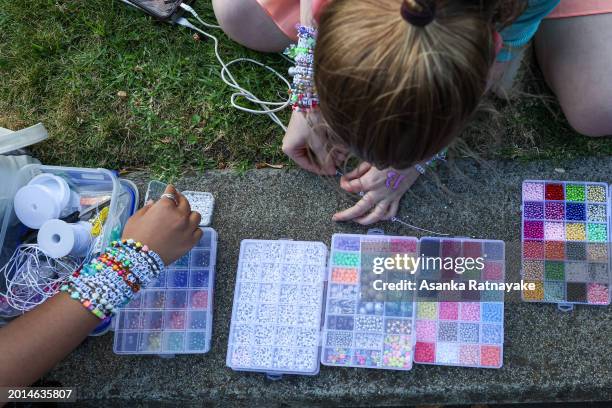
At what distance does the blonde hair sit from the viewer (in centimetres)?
75

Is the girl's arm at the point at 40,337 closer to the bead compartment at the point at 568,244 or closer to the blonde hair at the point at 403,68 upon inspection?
the blonde hair at the point at 403,68

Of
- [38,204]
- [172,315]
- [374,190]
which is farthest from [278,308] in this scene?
[38,204]

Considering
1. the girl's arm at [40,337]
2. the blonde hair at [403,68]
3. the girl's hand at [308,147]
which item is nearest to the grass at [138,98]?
the girl's hand at [308,147]

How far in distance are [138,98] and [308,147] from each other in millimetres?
635

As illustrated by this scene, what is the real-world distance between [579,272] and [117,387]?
128 cm

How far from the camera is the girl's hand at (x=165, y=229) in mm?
1269

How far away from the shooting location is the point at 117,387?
1.43m

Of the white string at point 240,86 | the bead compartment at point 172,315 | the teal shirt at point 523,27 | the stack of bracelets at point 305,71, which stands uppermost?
the teal shirt at point 523,27

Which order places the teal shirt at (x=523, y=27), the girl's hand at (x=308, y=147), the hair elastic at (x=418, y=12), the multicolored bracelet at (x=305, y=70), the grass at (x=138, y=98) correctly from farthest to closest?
1. the grass at (x=138, y=98)
2. the girl's hand at (x=308, y=147)
3. the multicolored bracelet at (x=305, y=70)
4. the teal shirt at (x=523, y=27)
5. the hair elastic at (x=418, y=12)

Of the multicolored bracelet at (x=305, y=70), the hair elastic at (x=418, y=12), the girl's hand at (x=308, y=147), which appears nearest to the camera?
the hair elastic at (x=418, y=12)

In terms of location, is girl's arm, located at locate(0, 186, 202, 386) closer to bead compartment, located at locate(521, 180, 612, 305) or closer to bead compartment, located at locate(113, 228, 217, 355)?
bead compartment, located at locate(113, 228, 217, 355)

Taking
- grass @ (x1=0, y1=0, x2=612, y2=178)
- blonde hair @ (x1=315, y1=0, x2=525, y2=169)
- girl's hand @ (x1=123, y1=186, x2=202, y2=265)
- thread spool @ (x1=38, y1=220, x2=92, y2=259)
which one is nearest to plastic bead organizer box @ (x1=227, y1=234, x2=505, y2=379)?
girl's hand @ (x1=123, y1=186, x2=202, y2=265)

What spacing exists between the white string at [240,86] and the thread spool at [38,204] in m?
0.57

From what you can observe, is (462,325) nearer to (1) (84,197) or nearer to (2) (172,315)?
(2) (172,315)
